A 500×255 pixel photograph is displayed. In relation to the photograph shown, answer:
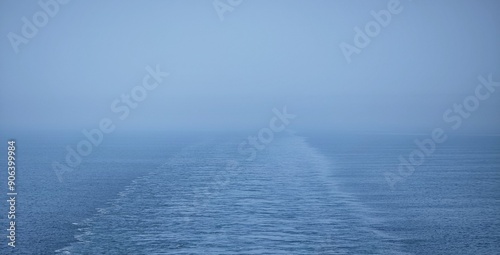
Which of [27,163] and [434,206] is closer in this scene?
[434,206]

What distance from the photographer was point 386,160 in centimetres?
10900

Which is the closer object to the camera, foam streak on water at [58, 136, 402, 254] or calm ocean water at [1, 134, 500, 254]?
foam streak on water at [58, 136, 402, 254]

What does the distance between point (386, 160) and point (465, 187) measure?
130 ft

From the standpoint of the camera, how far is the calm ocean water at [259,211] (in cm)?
4072

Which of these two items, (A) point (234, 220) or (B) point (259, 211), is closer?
(A) point (234, 220)

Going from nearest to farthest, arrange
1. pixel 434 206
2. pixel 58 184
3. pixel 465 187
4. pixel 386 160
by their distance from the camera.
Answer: pixel 434 206
pixel 465 187
pixel 58 184
pixel 386 160

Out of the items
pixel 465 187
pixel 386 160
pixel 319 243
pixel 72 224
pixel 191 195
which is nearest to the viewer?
pixel 319 243

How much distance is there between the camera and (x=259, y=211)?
2110 inches

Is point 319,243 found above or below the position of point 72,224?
below

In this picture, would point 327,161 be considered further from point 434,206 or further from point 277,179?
point 434,206

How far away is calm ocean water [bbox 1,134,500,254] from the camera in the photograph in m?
40.7

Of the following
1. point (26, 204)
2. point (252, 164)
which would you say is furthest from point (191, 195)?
point (252, 164)

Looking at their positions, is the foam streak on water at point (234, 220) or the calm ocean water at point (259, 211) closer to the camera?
the foam streak on water at point (234, 220)

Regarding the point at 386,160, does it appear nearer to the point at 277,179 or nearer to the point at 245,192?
the point at 277,179
